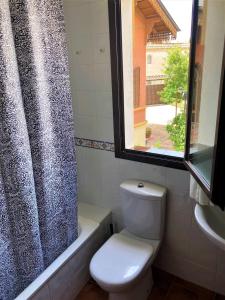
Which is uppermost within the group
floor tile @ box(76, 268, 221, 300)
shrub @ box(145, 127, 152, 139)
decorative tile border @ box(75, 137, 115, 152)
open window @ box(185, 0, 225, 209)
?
open window @ box(185, 0, 225, 209)

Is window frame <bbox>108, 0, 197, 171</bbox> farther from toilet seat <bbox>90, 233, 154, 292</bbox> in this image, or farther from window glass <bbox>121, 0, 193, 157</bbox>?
toilet seat <bbox>90, 233, 154, 292</bbox>

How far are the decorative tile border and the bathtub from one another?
55 centimetres

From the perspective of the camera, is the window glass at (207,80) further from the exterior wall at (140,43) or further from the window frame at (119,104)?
the exterior wall at (140,43)

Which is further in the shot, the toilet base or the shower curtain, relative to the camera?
the toilet base

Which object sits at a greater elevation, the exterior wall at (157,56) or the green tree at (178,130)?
the exterior wall at (157,56)

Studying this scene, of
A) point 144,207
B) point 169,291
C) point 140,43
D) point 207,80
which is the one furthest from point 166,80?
point 169,291

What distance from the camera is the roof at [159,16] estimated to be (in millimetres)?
1600

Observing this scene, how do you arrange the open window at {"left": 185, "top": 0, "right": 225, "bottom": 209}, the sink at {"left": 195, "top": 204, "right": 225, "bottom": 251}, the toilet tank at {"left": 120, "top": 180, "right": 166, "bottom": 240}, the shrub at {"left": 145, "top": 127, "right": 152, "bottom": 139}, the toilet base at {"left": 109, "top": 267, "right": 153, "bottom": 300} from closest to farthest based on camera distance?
the open window at {"left": 185, "top": 0, "right": 225, "bottom": 209} → the sink at {"left": 195, "top": 204, "right": 225, "bottom": 251} → the toilet base at {"left": 109, "top": 267, "right": 153, "bottom": 300} → the toilet tank at {"left": 120, "top": 180, "right": 166, "bottom": 240} → the shrub at {"left": 145, "top": 127, "right": 152, "bottom": 139}


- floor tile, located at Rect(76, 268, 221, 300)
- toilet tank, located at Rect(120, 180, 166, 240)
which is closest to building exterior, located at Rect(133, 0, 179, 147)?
toilet tank, located at Rect(120, 180, 166, 240)

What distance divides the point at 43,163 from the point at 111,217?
36.7 inches

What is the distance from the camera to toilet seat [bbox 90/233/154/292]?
146 cm

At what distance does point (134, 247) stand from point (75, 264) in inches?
16.9

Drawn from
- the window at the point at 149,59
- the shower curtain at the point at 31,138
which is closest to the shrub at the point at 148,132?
the window at the point at 149,59

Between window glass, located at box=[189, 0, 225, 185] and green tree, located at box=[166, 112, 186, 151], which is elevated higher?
window glass, located at box=[189, 0, 225, 185]
